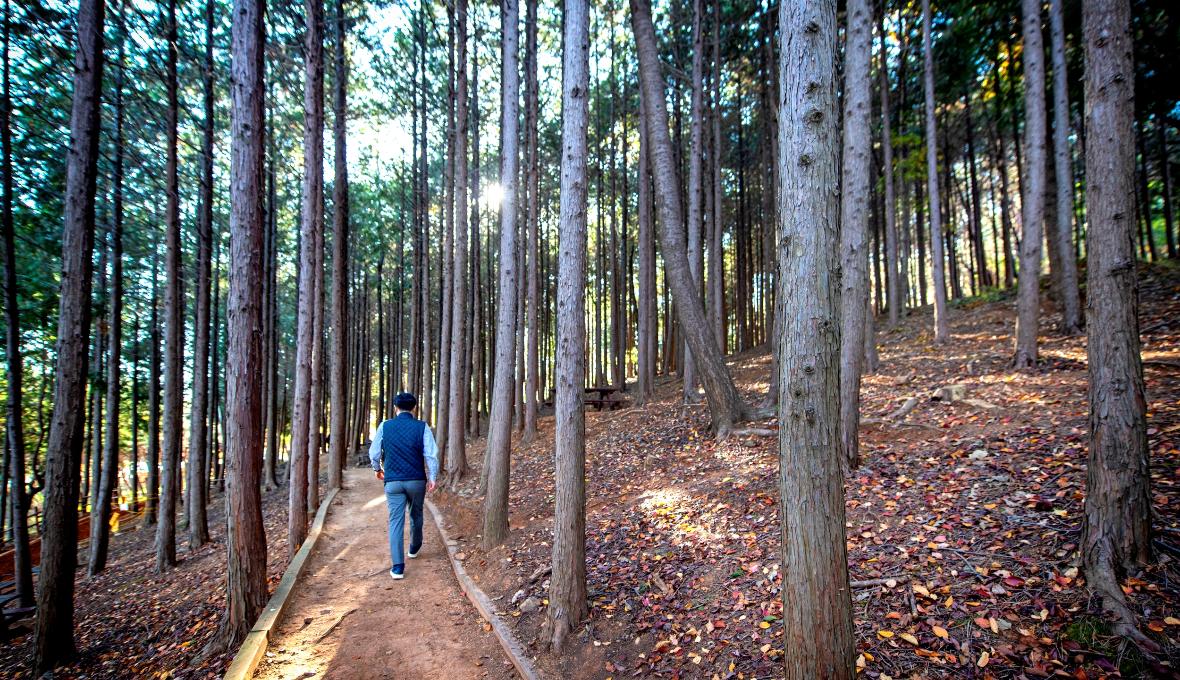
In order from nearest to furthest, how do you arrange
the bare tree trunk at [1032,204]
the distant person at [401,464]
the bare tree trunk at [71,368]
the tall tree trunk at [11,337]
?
1. the bare tree trunk at [71,368]
2. the distant person at [401,464]
3. the tall tree trunk at [11,337]
4. the bare tree trunk at [1032,204]

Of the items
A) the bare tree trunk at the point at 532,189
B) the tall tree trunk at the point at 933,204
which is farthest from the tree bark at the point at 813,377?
the tall tree trunk at the point at 933,204

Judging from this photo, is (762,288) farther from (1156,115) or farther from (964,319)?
(1156,115)

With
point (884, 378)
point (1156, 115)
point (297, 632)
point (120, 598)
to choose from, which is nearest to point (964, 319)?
point (884, 378)

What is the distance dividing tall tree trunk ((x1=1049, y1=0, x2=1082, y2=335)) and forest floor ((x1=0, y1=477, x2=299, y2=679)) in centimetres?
1497

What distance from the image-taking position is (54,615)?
581 cm

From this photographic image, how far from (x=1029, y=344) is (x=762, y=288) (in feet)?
54.0

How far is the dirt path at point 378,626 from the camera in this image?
401 cm

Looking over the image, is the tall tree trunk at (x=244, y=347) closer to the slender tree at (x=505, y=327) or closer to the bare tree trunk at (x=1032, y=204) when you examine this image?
the slender tree at (x=505, y=327)

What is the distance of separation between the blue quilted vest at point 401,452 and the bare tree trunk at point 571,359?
258 cm

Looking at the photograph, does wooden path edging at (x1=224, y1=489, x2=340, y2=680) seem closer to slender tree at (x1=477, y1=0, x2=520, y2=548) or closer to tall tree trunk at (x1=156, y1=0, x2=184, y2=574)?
slender tree at (x1=477, y1=0, x2=520, y2=548)

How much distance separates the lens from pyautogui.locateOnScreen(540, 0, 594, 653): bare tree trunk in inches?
167

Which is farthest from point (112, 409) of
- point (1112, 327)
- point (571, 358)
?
point (1112, 327)

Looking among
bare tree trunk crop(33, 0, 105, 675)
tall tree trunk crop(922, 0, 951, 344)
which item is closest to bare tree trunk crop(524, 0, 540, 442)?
bare tree trunk crop(33, 0, 105, 675)

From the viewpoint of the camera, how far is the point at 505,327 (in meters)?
7.32
